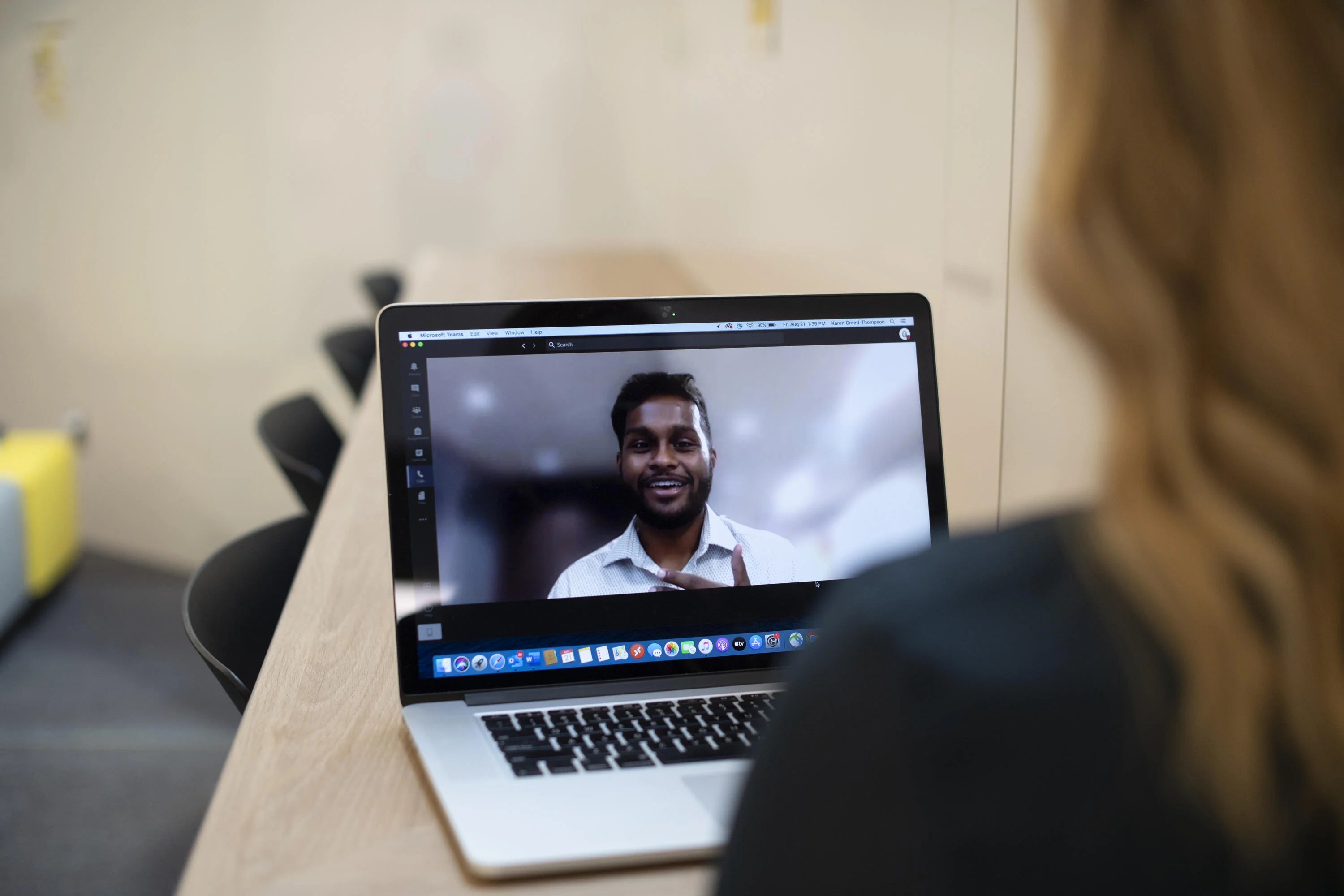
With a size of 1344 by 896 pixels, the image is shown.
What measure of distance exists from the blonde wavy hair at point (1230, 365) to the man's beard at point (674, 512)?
488 mm

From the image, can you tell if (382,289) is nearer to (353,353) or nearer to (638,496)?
(353,353)

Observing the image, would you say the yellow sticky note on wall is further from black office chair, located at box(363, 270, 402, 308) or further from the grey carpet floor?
black office chair, located at box(363, 270, 402, 308)

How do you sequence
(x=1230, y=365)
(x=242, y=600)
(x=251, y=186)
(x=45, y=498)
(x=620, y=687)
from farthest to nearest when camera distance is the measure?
1. (x=251, y=186)
2. (x=45, y=498)
3. (x=242, y=600)
4. (x=620, y=687)
5. (x=1230, y=365)

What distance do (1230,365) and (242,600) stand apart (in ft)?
3.18

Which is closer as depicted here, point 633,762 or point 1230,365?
point 1230,365

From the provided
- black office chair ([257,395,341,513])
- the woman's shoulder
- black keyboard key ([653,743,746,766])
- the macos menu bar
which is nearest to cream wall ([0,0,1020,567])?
black office chair ([257,395,341,513])

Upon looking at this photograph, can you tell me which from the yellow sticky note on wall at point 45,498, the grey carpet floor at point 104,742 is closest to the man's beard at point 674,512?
the grey carpet floor at point 104,742

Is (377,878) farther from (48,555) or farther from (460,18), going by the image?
(460,18)

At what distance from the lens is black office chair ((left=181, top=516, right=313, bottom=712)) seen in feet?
3.11

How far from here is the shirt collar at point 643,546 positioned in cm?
81

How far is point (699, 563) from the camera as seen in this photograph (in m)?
0.82

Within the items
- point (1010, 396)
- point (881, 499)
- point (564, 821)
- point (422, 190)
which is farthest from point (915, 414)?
point (422, 190)

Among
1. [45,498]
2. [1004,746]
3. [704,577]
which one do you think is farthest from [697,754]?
[45,498]

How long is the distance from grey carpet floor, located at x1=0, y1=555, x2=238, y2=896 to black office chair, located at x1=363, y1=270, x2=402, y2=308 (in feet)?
3.33
